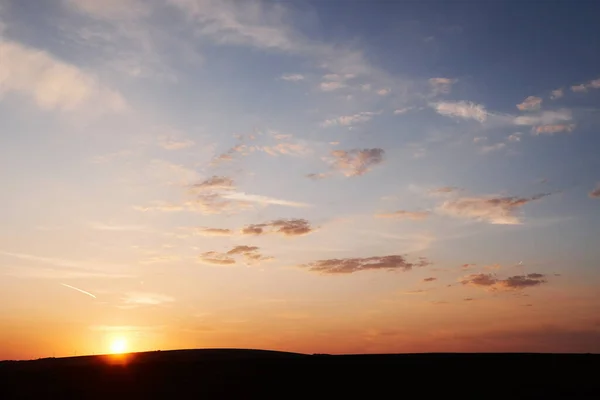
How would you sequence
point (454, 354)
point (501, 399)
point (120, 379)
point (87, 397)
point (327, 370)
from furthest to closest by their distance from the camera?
1. point (454, 354)
2. point (327, 370)
3. point (120, 379)
4. point (87, 397)
5. point (501, 399)

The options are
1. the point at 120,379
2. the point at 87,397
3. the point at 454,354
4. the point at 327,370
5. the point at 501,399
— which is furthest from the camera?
the point at 454,354

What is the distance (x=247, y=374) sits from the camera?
161ft

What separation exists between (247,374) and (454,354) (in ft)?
77.5

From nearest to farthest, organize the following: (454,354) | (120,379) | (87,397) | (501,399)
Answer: (501,399)
(87,397)
(120,379)
(454,354)

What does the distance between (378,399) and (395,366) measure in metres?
11.7

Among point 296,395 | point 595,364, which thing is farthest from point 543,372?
point 296,395

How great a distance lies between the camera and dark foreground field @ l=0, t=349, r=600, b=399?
42562 mm

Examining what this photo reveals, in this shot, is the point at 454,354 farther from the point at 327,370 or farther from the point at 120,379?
the point at 120,379

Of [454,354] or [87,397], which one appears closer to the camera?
[87,397]

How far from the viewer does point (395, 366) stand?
52469 millimetres

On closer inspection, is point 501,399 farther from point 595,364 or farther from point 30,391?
point 30,391

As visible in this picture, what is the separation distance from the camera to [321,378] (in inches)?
1876

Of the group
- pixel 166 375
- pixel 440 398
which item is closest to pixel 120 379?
pixel 166 375

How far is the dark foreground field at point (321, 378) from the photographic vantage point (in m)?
42.6
